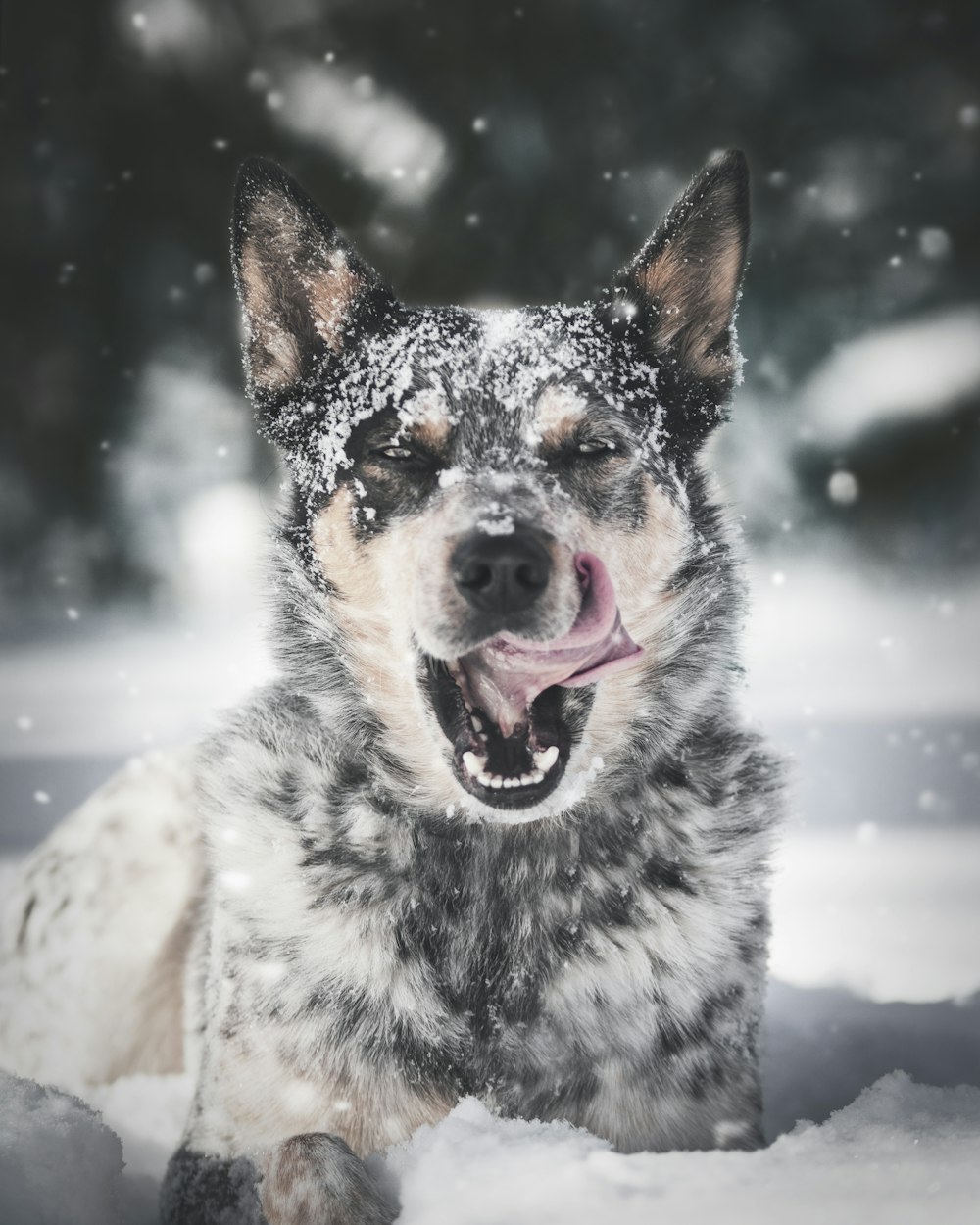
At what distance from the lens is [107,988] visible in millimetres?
2877

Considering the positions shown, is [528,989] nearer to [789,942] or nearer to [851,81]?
[789,942]

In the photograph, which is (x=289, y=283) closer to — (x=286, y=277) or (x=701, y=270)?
(x=286, y=277)

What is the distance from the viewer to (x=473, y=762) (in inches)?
71.9

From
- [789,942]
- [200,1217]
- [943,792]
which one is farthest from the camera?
[943,792]

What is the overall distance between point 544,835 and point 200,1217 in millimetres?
1029

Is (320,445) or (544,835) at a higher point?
(320,445)

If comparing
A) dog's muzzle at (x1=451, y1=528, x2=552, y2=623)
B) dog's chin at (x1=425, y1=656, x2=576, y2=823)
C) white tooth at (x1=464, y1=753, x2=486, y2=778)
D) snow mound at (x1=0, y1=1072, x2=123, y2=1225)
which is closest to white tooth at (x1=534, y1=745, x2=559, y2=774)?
dog's chin at (x1=425, y1=656, x2=576, y2=823)

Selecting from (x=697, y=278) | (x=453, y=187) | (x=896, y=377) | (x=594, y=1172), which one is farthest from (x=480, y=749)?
(x=896, y=377)

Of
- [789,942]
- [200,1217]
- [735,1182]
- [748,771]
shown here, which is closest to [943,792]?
[789,942]

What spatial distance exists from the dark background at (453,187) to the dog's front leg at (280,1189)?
151 inches

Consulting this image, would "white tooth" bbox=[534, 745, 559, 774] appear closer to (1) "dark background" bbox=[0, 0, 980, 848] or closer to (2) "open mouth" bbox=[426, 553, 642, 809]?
(2) "open mouth" bbox=[426, 553, 642, 809]

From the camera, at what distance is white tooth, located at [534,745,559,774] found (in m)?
1.83

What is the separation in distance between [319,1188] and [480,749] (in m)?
0.82

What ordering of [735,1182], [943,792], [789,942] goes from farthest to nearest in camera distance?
[943,792] < [789,942] < [735,1182]
